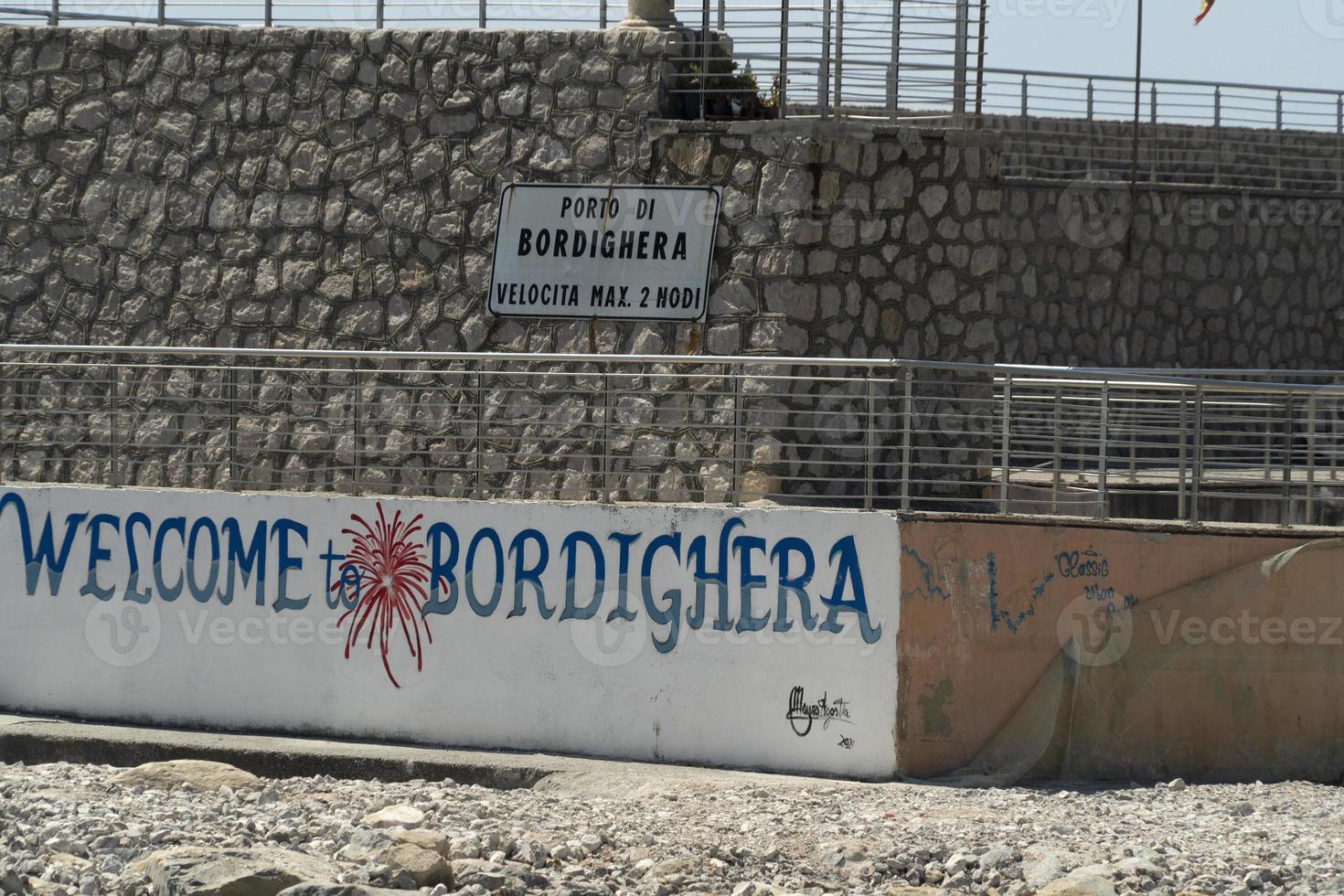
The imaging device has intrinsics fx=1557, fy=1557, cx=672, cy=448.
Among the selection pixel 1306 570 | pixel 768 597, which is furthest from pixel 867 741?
pixel 1306 570

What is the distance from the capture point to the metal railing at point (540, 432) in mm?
10453

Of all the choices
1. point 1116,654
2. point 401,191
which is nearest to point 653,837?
point 1116,654

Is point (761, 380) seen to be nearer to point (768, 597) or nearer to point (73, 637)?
point (768, 597)

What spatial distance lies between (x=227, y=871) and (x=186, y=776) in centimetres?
227

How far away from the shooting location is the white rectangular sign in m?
11.1

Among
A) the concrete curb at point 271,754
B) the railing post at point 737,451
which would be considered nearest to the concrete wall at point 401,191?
the railing post at point 737,451

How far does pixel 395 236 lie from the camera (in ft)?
38.5

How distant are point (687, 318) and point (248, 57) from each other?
4.12m

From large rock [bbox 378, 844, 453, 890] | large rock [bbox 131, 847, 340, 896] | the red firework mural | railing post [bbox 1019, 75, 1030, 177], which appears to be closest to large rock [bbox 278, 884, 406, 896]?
large rock [bbox 131, 847, 340, 896]

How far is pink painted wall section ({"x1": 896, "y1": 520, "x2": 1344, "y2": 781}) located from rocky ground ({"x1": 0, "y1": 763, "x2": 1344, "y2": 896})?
0.38 meters

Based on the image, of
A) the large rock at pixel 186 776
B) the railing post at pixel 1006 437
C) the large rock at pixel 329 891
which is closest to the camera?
the large rock at pixel 329 891

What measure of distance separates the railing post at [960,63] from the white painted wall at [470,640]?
3860mm
